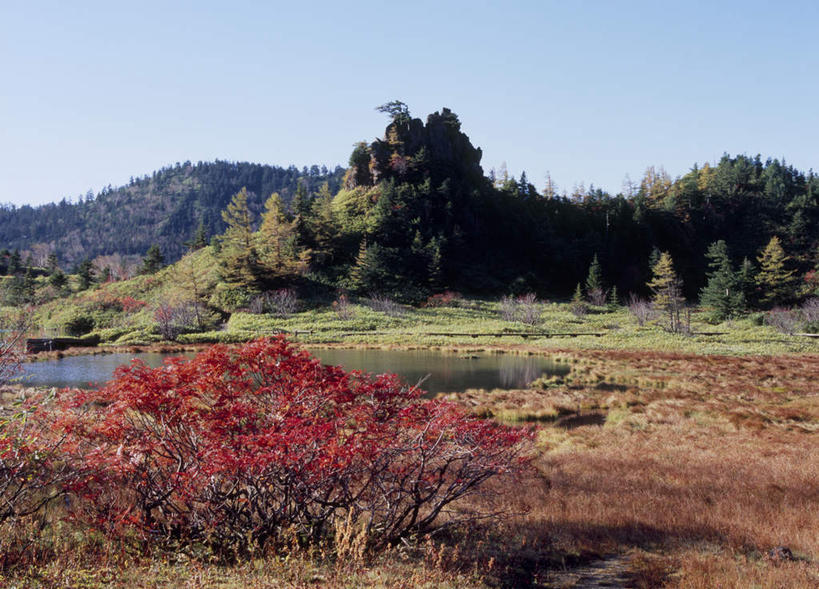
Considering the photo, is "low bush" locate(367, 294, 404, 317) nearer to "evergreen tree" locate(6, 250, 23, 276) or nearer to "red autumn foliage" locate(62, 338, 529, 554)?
"red autumn foliage" locate(62, 338, 529, 554)

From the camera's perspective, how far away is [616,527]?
27.0 ft

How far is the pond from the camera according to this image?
27703 mm

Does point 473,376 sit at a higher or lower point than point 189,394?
lower

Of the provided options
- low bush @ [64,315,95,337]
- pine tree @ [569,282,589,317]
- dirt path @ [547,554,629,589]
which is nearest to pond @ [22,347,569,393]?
dirt path @ [547,554,629,589]

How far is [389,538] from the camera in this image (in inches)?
258

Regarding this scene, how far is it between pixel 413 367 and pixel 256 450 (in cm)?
2735

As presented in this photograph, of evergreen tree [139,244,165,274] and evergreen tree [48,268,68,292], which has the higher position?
evergreen tree [139,244,165,274]

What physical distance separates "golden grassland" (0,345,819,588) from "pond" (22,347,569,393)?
9000mm

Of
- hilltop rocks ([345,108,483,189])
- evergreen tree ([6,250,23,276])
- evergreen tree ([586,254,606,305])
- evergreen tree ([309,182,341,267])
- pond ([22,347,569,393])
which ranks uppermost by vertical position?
hilltop rocks ([345,108,483,189])

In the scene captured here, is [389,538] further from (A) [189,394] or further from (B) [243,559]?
(A) [189,394]

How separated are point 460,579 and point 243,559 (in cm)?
264

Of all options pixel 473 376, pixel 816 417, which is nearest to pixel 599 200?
pixel 473 376

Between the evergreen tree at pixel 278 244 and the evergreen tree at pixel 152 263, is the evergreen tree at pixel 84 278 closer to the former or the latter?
the evergreen tree at pixel 152 263

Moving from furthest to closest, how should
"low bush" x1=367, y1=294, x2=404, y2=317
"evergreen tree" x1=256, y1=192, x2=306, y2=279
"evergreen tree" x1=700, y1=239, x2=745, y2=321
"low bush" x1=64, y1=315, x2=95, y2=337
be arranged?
"evergreen tree" x1=256, y1=192, x2=306, y2=279 < "evergreen tree" x1=700, y1=239, x2=745, y2=321 < "low bush" x1=367, y1=294, x2=404, y2=317 < "low bush" x1=64, y1=315, x2=95, y2=337
